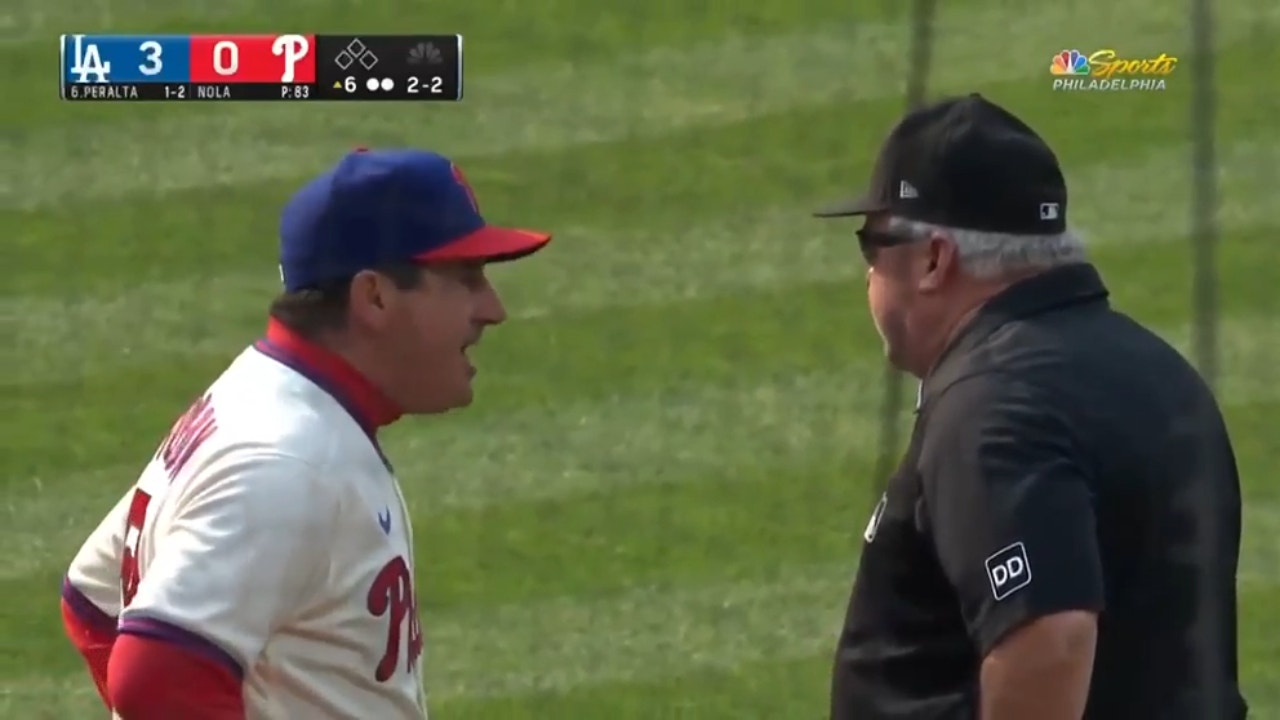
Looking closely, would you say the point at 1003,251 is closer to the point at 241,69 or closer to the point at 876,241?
the point at 876,241

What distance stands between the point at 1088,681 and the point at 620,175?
590 cm

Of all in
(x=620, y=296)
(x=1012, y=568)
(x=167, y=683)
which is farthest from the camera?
(x=620, y=296)

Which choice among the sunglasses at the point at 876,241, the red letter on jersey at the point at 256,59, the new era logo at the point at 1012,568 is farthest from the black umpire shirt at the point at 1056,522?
the red letter on jersey at the point at 256,59

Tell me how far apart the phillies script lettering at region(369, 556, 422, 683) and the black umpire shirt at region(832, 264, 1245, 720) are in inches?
24.7

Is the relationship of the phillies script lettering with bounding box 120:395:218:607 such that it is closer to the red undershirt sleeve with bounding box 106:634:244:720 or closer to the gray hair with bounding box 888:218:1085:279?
the red undershirt sleeve with bounding box 106:634:244:720

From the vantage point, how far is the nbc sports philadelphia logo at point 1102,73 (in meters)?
8.96

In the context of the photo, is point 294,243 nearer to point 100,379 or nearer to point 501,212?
point 100,379

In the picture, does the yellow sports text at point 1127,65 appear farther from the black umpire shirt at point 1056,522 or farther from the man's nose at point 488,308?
the man's nose at point 488,308

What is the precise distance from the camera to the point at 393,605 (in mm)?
2732

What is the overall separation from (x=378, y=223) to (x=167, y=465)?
40cm

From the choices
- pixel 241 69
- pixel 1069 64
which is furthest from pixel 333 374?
pixel 1069 64

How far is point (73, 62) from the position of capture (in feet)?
29.5

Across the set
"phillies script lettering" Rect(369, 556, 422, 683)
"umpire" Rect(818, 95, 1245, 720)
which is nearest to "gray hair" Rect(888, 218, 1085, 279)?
"umpire" Rect(818, 95, 1245, 720)

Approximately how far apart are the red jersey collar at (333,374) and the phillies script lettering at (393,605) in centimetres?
19
